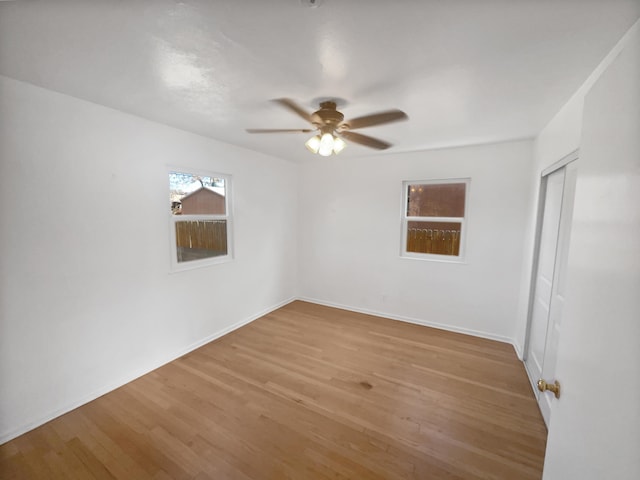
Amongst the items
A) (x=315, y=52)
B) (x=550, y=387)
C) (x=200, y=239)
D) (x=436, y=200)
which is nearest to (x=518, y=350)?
(x=436, y=200)

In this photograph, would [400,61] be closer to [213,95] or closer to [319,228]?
[213,95]

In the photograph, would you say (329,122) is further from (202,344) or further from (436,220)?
(202,344)

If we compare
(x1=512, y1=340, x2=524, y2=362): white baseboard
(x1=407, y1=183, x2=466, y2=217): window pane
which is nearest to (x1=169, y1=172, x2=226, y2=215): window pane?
(x1=407, y1=183, x2=466, y2=217): window pane

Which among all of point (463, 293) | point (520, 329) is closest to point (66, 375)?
point (463, 293)

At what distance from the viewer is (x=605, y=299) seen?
701 millimetres

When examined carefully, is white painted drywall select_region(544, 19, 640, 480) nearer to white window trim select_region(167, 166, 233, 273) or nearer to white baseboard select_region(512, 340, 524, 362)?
white baseboard select_region(512, 340, 524, 362)

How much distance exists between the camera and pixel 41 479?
1.48 metres

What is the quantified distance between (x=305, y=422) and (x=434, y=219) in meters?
2.82

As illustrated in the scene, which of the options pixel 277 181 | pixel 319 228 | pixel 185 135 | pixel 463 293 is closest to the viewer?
pixel 185 135

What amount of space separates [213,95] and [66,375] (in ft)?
7.80

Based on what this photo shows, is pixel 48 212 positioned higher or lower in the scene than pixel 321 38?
lower

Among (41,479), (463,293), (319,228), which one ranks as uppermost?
(319,228)

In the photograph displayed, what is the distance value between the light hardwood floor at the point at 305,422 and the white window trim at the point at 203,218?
97cm

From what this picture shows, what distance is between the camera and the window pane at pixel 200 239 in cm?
275
